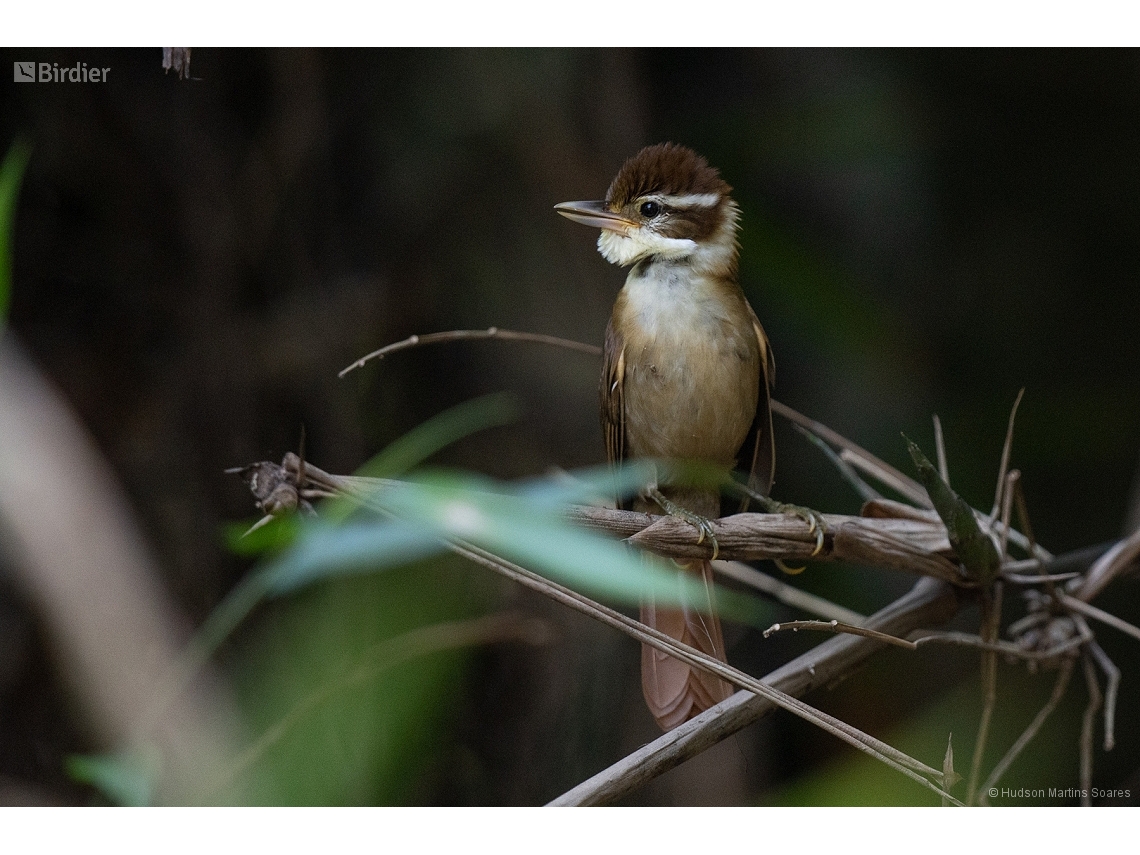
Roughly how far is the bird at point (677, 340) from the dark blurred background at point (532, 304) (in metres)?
0.05

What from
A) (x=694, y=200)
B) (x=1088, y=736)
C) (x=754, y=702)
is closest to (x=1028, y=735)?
(x=1088, y=736)

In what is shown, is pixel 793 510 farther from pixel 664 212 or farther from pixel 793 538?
pixel 664 212

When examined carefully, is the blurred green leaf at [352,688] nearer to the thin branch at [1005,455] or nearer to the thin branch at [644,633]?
the thin branch at [644,633]

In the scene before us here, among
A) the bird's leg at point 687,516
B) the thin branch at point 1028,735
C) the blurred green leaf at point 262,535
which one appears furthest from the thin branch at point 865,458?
the blurred green leaf at point 262,535

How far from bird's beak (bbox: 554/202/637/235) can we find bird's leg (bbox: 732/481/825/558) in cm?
43

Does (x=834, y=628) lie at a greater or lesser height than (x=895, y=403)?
lesser

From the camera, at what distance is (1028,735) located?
1594 millimetres

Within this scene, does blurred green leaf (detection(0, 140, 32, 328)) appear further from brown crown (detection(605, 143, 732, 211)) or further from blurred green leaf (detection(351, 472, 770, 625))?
brown crown (detection(605, 143, 732, 211))

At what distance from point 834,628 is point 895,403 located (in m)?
0.52

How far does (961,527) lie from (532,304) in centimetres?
71

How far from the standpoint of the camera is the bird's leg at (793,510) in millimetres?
1479
